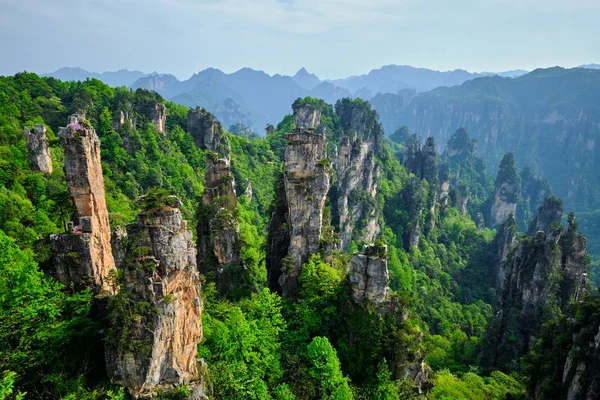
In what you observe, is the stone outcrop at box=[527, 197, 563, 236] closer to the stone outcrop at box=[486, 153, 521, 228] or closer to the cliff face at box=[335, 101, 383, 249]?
the stone outcrop at box=[486, 153, 521, 228]

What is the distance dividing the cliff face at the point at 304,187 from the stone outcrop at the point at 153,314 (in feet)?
38.0

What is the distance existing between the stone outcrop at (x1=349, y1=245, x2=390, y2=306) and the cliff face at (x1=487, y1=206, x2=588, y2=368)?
75.7ft

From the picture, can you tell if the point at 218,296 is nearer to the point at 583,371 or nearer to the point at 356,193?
the point at 583,371

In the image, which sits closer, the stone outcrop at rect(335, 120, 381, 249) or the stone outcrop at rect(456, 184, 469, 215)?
the stone outcrop at rect(335, 120, 381, 249)

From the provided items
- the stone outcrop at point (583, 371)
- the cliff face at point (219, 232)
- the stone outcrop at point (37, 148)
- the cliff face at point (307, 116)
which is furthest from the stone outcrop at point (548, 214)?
the stone outcrop at point (37, 148)

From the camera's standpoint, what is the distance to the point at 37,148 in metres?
40.8

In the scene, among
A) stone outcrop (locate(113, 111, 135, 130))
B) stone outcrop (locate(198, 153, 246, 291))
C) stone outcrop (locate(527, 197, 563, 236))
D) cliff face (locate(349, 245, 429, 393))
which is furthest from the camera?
stone outcrop (locate(527, 197, 563, 236))

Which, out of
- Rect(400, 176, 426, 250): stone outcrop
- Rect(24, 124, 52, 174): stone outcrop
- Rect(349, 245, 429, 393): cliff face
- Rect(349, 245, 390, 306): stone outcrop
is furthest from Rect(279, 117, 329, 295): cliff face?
Rect(400, 176, 426, 250): stone outcrop

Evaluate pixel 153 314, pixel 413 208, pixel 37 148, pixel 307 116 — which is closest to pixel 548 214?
pixel 413 208

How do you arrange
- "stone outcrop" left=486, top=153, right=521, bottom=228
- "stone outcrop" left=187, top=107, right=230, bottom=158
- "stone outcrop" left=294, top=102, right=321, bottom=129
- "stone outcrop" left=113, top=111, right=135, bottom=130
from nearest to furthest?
"stone outcrop" left=113, top=111, right=135, bottom=130
"stone outcrop" left=187, top=107, right=230, bottom=158
"stone outcrop" left=294, top=102, right=321, bottom=129
"stone outcrop" left=486, top=153, right=521, bottom=228

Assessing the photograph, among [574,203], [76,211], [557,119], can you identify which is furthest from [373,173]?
[557,119]

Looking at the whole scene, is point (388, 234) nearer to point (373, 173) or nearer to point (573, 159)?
point (373, 173)

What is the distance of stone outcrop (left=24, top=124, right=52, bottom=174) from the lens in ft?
133

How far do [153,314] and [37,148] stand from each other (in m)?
35.3
